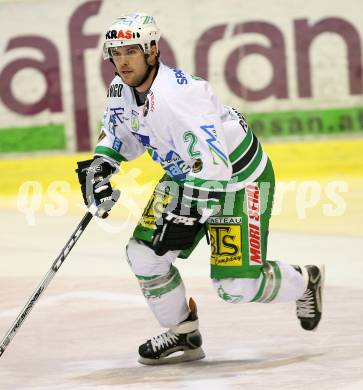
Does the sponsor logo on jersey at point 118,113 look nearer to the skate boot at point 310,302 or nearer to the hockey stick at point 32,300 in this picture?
the hockey stick at point 32,300

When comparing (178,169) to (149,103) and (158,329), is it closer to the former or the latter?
(149,103)

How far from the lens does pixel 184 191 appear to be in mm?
4664

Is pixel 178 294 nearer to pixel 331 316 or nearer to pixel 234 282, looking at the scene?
pixel 234 282

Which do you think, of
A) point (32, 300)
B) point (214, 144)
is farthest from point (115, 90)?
point (32, 300)

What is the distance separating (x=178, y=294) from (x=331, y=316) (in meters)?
1.05

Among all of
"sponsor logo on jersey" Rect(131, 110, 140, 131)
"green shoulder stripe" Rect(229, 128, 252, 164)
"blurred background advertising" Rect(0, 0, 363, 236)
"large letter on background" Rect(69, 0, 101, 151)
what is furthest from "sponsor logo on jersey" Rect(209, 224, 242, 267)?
"large letter on background" Rect(69, 0, 101, 151)

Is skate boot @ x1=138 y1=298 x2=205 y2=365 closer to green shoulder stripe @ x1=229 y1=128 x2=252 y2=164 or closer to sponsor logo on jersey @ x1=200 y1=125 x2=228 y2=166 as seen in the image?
green shoulder stripe @ x1=229 y1=128 x2=252 y2=164

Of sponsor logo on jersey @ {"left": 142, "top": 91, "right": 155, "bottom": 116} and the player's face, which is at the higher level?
the player's face

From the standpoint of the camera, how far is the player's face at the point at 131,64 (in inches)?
188

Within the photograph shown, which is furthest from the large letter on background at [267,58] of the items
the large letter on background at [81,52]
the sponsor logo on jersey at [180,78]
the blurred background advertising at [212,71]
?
the sponsor logo on jersey at [180,78]

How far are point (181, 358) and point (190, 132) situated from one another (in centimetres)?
100

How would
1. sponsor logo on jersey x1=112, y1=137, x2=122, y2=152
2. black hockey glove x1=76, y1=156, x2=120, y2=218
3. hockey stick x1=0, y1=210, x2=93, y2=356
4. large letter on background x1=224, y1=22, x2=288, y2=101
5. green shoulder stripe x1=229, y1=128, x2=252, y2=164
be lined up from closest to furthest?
hockey stick x1=0, y1=210, x2=93, y2=356 → green shoulder stripe x1=229, y1=128, x2=252, y2=164 → black hockey glove x1=76, y1=156, x2=120, y2=218 → sponsor logo on jersey x1=112, y1=137, x2=122, y2=152 → large letter on background x1=224, y1=22, x2=288, y2=101

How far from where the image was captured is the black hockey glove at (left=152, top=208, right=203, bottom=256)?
464 centimetres

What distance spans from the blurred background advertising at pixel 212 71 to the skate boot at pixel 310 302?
18.6 ft
